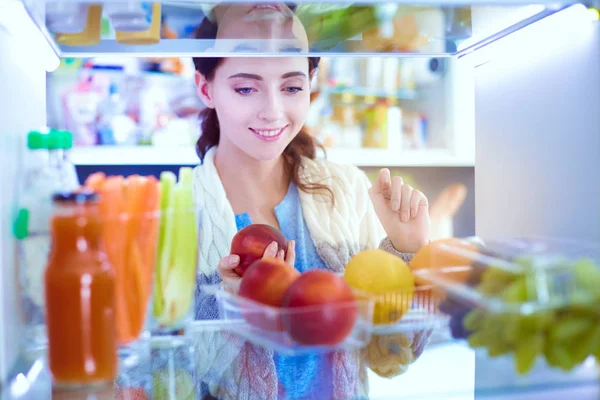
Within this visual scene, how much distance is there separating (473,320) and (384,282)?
131 millimetres

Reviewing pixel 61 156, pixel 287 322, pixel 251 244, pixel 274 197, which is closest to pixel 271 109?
pixel 274 197

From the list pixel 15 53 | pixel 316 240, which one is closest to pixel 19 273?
pixel 15 53

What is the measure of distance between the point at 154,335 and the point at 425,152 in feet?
8.01

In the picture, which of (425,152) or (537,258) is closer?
(537,258)

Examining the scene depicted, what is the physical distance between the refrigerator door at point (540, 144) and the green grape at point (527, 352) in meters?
0.01

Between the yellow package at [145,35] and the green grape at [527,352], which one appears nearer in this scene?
the green grape at [527,352]

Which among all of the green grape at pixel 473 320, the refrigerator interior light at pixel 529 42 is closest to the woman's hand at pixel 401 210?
the refrigerator interior light at pixel 529 42

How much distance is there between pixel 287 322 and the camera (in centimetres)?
75

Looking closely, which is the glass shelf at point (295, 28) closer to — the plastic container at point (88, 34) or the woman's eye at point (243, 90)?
the plastic container at point (88, 34)

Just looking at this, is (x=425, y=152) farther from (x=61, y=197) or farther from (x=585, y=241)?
(x=61, y=197)

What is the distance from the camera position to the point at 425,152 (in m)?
3.06

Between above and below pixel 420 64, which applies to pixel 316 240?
below

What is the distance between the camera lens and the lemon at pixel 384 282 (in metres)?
0.86

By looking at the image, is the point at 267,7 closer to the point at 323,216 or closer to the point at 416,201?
the point at 416,201
